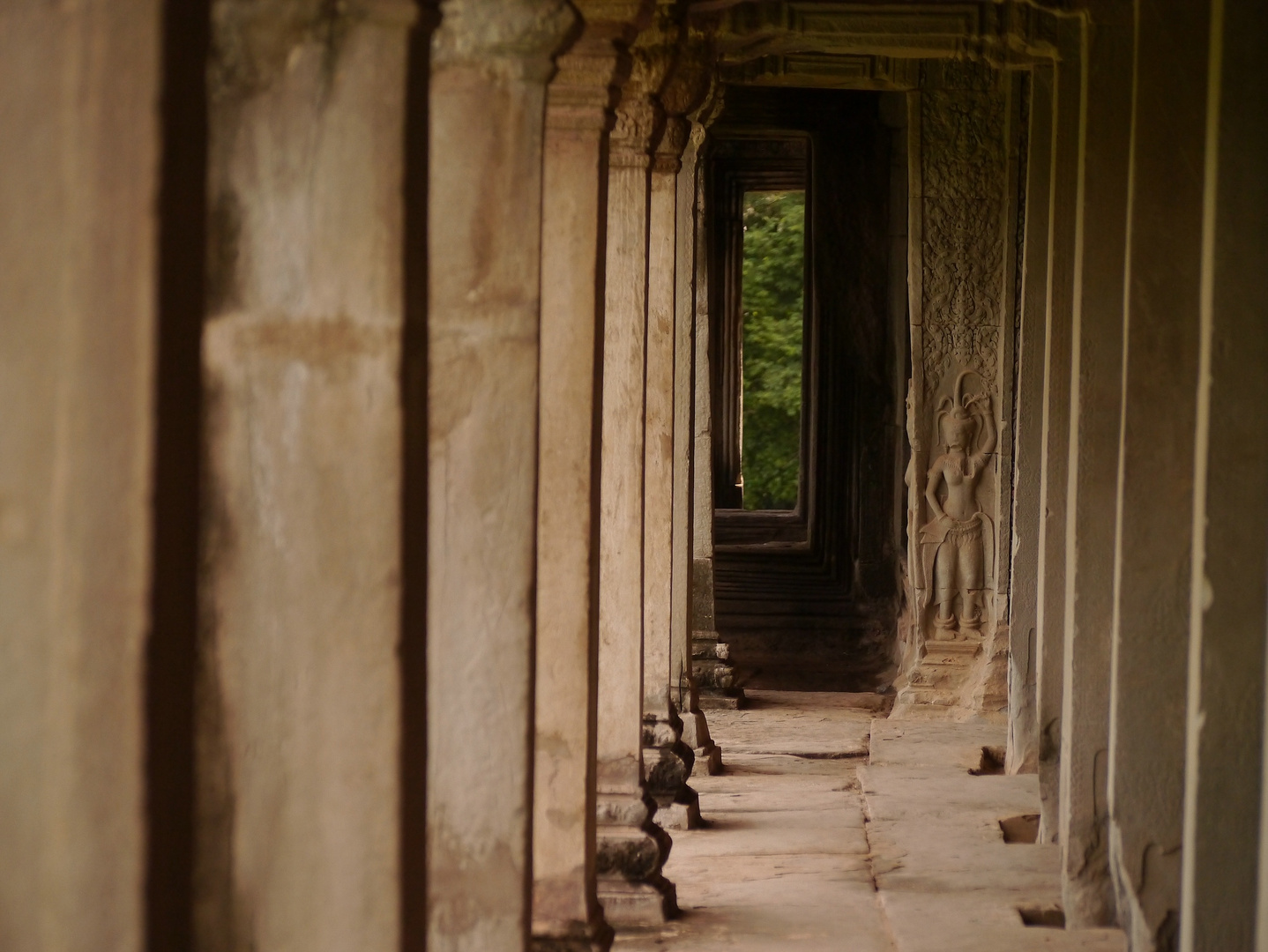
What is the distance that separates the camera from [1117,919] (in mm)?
5602

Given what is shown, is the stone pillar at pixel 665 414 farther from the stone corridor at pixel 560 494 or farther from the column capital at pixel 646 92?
the column capital at pixel 646 92

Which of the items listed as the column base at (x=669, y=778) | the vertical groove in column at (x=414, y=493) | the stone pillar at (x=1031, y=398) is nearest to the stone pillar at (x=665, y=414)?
the column base at (x=669, y=778)

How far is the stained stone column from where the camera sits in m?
5.57

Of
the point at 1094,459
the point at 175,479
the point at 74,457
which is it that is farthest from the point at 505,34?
the point at 1094,459

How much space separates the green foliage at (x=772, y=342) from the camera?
81.8 ft

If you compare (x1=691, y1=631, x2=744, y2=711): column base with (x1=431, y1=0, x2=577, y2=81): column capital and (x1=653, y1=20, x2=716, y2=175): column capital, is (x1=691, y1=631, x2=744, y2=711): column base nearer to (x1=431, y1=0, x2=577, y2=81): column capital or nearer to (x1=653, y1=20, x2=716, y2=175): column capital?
(x1=653, y1=20, x2=716, y2=175): column capital

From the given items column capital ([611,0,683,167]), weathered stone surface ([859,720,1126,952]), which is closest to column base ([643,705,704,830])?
weathered stone surface ([859,720,1126,952])

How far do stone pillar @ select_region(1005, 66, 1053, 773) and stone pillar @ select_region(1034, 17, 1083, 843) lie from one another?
91 centimetres

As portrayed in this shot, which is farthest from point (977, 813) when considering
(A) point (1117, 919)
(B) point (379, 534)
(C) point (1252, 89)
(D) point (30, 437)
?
(D) point (30, 437)

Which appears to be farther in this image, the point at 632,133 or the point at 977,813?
the point at 977,813

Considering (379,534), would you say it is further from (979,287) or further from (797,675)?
(797,675)

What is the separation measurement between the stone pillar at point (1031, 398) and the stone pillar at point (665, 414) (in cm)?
179

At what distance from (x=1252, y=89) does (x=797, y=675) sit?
1137 centimetres

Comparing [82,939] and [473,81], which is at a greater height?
[473,81]
